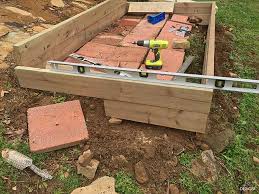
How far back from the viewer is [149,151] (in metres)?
2.91

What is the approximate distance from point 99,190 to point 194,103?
1211 millimetres

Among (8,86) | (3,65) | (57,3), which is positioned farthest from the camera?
(57,3)

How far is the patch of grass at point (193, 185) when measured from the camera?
273cm

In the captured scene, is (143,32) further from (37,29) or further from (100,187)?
(100,187)

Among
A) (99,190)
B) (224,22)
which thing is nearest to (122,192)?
(99,190)

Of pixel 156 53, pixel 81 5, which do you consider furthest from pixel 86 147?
pixel 81 5

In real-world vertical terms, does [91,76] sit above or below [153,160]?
above

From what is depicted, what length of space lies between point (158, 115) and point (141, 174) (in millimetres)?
672

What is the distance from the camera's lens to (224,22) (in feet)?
23.6

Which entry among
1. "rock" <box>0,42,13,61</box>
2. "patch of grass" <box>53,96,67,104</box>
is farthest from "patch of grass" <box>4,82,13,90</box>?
"patch of grass" <box>53,96,67,104</box>

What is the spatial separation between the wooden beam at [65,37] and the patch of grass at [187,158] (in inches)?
87.6

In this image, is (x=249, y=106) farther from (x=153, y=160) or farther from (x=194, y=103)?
(x=153, y=160)

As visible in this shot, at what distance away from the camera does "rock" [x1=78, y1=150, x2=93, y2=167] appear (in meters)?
2.76

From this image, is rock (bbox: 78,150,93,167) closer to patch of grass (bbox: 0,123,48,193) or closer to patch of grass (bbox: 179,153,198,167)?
patch of grass (bbox: 0,123,48,193)
